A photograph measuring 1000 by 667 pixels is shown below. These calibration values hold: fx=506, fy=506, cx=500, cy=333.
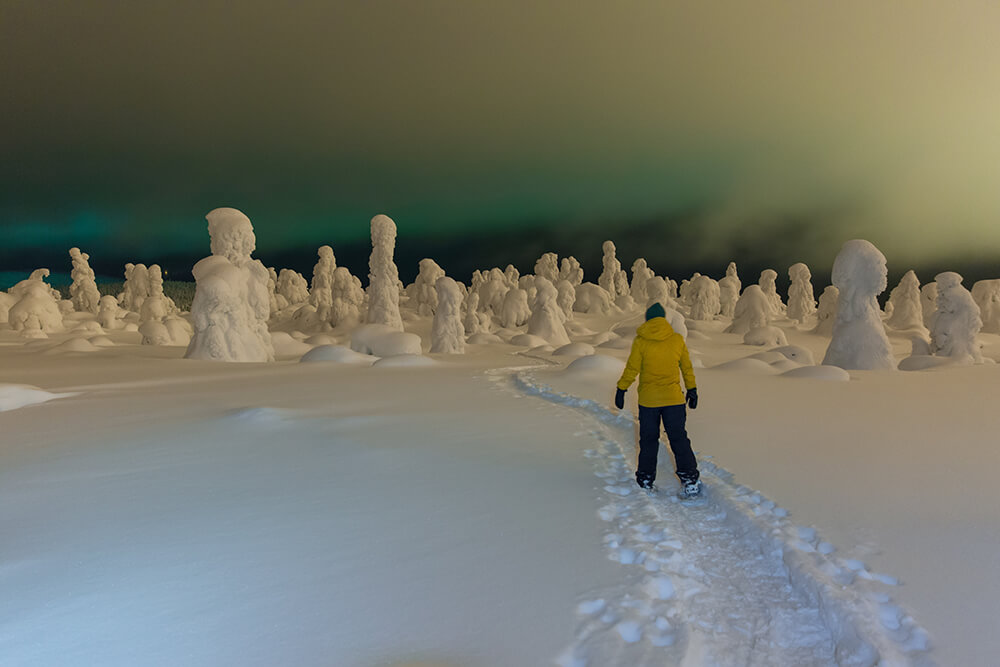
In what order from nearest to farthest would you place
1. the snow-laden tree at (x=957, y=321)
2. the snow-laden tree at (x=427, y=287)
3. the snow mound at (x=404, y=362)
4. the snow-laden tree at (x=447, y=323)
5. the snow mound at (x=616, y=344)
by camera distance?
the snow mound at (x=404, y=362), the snow-laden tree at (x=957, y=321), the snow-laden tree at (x=447, y=323), the snow mound at (x=616, y=344), the snow-laden tree at (x=427, y=287)

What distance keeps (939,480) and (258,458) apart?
737 centimetres

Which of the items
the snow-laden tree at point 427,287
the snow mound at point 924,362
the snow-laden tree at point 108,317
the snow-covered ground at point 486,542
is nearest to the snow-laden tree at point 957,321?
the snow mound at point 924,362

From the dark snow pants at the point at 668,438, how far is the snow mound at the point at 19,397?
1071 centimetres

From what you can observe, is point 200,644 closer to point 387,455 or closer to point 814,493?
point 387,455

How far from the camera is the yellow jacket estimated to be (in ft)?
17.8

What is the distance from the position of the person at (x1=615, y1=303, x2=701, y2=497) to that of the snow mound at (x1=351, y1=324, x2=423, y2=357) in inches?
761

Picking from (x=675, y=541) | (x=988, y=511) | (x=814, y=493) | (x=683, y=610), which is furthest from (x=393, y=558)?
(x=988, y=511)

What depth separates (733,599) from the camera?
131 inches

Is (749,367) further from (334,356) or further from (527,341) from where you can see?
(527,341)

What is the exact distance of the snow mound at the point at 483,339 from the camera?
114 ft

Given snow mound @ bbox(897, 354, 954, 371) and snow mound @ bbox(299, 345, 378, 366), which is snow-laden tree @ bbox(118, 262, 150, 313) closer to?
snow mound @ bbox(299, 345, 378, 366)

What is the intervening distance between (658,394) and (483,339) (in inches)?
1182

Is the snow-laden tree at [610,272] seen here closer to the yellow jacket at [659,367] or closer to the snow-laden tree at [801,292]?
the snow-laden tree at [801,292]

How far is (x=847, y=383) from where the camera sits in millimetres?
12594
